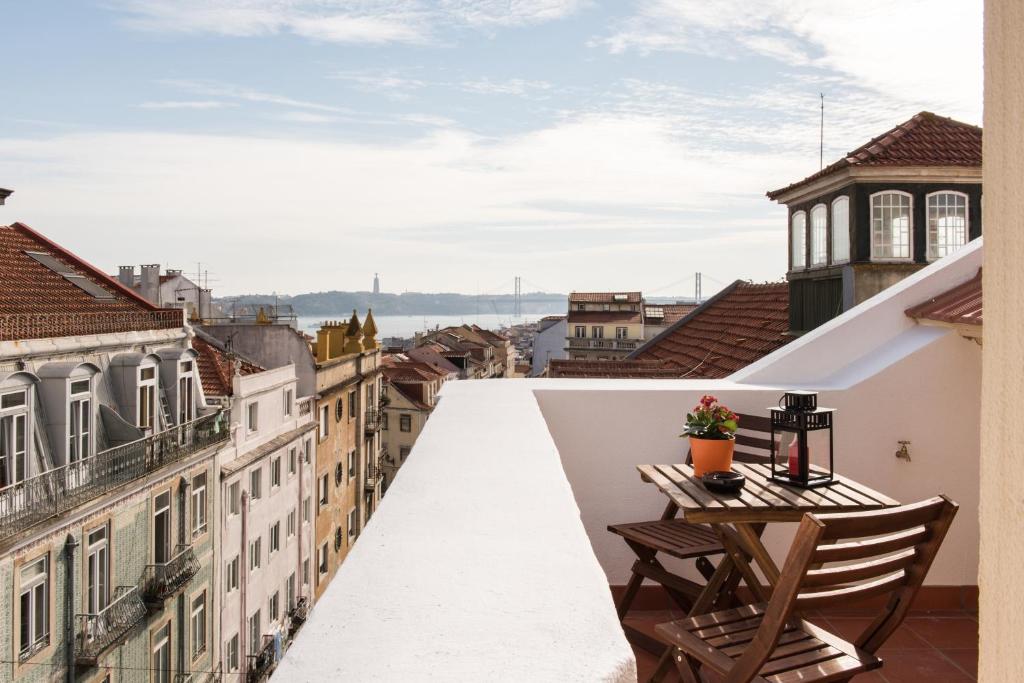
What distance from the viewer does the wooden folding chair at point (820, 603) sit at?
2.24 meters

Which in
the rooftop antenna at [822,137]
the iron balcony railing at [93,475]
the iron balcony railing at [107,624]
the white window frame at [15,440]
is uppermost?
the rooftop antenna at [822,137]

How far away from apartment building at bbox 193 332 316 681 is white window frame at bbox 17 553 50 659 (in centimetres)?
671

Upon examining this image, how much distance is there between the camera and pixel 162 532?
60.2 feet

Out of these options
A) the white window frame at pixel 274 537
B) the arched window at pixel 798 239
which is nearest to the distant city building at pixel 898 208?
the arched window at pixel 798 239

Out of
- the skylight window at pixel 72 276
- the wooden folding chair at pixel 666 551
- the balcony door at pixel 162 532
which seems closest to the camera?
the wooden folding chair at pixel 666 551

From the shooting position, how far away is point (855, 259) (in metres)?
9.77

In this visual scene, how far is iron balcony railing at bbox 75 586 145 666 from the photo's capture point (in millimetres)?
14969

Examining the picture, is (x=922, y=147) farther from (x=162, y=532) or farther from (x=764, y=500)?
(x=162, y=532)

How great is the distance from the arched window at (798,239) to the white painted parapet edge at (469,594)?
9745 mm

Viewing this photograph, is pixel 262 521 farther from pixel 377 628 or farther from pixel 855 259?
pixel 377 628

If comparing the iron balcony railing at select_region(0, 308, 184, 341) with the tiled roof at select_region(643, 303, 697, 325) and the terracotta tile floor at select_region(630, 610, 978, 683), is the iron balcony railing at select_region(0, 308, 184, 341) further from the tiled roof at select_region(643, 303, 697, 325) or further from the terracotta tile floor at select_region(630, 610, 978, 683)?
the tiled roof at select_region(643, 303, 697, 325)

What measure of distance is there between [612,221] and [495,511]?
323ft

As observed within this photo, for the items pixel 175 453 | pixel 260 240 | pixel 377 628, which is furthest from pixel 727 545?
pixel 260 240

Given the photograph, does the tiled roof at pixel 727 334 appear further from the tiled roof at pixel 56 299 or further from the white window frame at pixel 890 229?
the tiled roof at pixel 56 299
